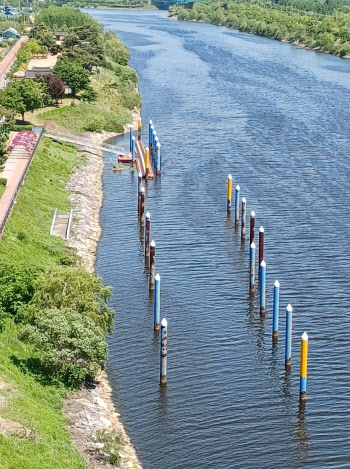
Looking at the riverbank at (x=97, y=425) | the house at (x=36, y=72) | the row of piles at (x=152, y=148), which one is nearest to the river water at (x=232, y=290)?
the riverbank at (x=97, y=425)

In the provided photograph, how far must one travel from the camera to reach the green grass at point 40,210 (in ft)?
182

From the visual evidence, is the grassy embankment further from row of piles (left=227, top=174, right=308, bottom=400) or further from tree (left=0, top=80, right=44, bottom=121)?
tree (left=0, top=80, right=44, bottom=121)

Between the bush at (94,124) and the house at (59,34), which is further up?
the house at (59,34)

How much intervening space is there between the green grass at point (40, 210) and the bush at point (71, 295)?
17.3 ft

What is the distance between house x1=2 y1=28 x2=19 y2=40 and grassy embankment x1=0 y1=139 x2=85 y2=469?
113 meters

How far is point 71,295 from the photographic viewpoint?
46344 millimetres

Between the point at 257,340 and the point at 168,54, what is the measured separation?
129 m

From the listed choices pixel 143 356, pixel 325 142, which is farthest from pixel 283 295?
pixel 325 142

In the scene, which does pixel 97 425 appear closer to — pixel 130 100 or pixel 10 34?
pixel 130 100

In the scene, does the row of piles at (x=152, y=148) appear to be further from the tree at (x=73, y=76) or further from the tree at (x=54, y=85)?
the tree at (x=73, y=76)

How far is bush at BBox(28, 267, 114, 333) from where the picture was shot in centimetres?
4581

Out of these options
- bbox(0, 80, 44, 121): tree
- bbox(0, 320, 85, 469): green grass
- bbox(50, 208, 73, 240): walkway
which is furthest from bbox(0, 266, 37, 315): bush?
bbox(0, 80, 44, 121): tree

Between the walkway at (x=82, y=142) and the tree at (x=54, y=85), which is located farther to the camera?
the tree at (x=54, y=85)

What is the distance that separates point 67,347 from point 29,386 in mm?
3006
